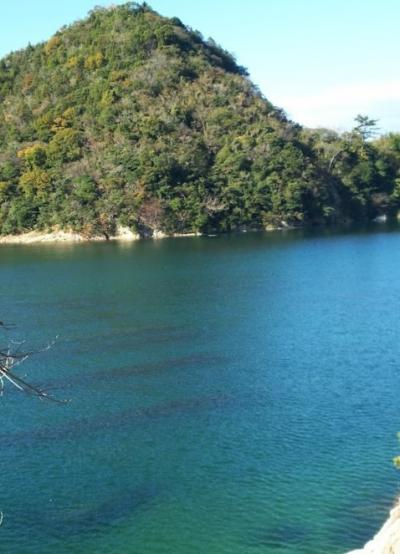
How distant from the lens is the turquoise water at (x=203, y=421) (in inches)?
651

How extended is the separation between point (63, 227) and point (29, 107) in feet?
72.9

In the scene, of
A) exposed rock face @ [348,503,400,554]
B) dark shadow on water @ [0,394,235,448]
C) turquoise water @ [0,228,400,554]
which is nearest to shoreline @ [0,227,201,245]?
turquoise water @ [0,228,400,554]

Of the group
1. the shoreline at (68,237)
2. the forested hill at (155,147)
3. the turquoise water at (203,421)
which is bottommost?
the turquoise water at (203,421)

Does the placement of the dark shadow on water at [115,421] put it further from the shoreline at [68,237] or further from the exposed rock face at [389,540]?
the shoreline at [68,237]

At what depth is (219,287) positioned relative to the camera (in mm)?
47000

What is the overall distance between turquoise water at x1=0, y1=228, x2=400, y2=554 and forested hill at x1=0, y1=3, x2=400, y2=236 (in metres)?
36.0

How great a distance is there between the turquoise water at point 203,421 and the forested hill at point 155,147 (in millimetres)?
35996

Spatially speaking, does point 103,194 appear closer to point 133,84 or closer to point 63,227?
point 63,227

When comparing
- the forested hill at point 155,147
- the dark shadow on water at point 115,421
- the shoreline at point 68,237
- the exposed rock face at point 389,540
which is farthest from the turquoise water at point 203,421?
the forested hill at point 155,147

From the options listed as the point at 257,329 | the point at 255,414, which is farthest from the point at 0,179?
the point at 255,414

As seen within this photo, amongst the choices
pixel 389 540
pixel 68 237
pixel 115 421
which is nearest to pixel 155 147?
pixel 68 237

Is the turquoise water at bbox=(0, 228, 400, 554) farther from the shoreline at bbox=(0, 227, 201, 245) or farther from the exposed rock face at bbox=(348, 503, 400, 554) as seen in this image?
the shoreline at bbox=(0, 227, 201, 245)

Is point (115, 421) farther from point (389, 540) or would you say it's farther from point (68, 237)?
point (68, 237)

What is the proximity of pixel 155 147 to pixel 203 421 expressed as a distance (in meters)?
64.9
